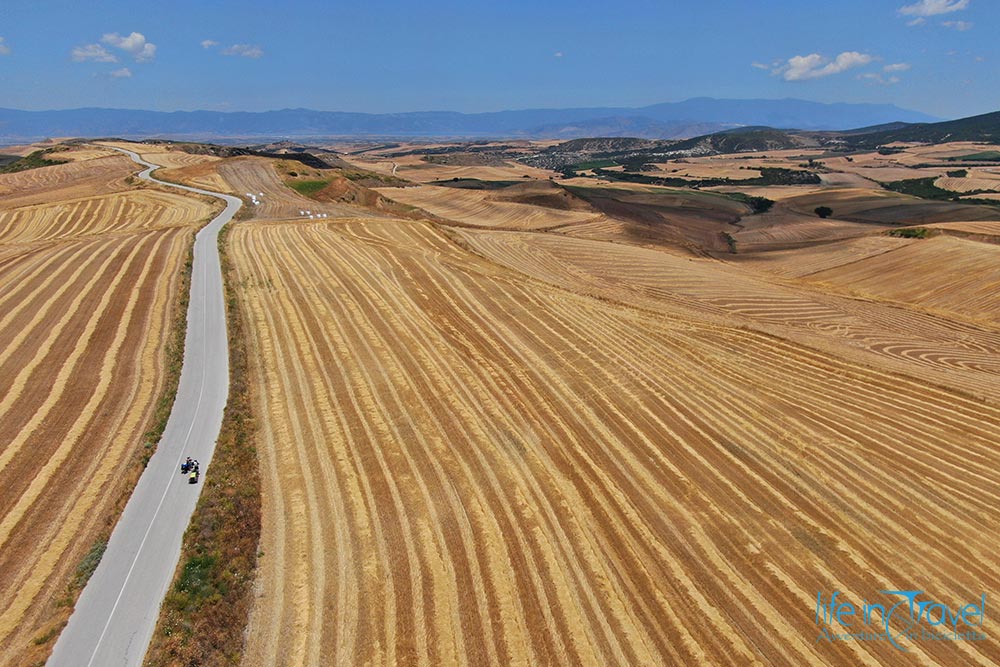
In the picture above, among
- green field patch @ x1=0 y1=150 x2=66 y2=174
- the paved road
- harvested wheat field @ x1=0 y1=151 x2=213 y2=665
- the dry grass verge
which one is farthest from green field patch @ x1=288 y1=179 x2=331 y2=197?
the dry grass verge

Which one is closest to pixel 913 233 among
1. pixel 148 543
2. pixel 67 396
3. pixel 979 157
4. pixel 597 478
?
pixel 597 478

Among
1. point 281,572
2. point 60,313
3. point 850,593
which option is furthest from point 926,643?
point 60,313

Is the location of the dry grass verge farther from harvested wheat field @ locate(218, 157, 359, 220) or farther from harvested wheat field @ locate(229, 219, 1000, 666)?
harvested wheat field @ locate(218, 157, 359, 220)

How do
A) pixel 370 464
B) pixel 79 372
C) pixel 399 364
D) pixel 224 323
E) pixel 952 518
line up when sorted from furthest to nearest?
1. pixel 224 323
2. pixel 399 364
3. pixel 79 372
4. pixel 370 464
5. pixel 952 518

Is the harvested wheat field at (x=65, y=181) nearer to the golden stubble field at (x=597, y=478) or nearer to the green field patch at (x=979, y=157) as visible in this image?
the golden stubble field at (x=597, y=478)

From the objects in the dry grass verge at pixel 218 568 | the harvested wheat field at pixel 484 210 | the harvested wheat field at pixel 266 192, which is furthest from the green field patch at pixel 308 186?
the dry grass verge at pixel 218 568

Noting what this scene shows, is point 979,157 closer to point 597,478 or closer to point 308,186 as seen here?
point 308,186

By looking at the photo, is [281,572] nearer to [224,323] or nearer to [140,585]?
[140,585]
